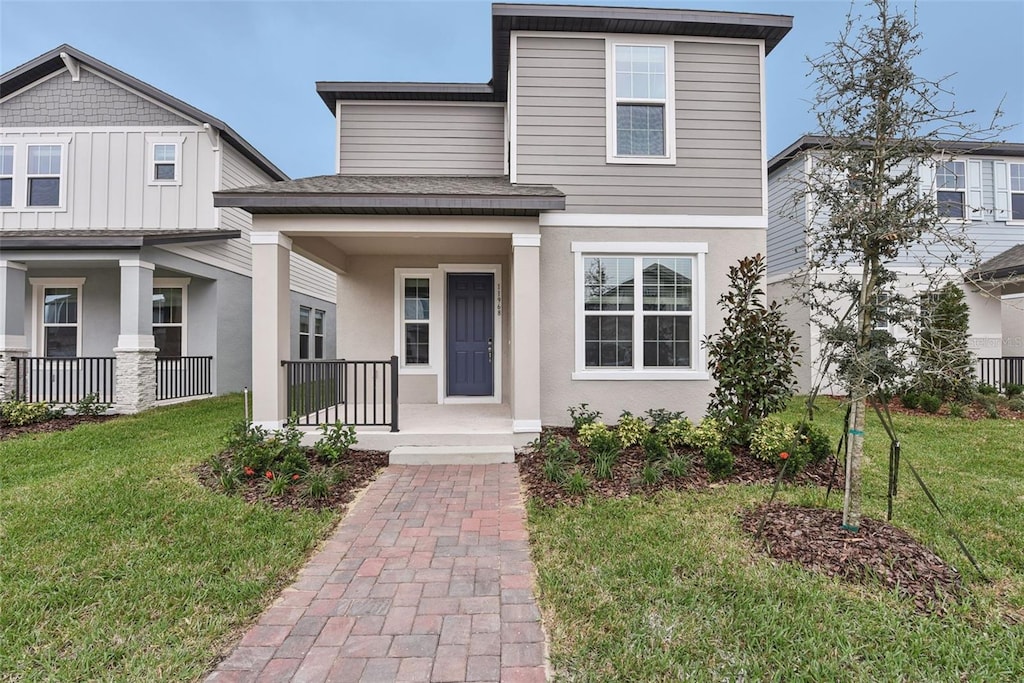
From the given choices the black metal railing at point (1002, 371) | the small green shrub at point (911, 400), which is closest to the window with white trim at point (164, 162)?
the small green shrub at point (911, 400)

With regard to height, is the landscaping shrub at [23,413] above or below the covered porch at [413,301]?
below

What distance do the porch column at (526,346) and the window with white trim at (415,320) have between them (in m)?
3.03

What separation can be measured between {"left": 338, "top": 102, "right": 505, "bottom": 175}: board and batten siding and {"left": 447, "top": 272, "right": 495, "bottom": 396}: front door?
2.15 m

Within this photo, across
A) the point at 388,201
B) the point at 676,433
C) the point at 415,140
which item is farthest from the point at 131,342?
the point at 676,433

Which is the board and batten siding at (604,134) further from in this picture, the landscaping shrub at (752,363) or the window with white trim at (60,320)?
the window with white trim at (60,320)

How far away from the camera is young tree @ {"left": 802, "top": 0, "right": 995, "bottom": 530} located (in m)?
3.24

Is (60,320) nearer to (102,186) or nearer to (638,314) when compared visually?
(102,186)

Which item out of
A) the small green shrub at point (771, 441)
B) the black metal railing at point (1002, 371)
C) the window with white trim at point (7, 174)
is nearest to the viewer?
the small green shrub at point (771, 441)

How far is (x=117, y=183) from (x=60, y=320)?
3.40m

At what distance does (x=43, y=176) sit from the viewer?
1079 cm

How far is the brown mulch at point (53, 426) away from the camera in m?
7.66

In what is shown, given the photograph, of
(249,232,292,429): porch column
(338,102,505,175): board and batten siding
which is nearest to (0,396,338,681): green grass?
(249,232,292,429): porch column

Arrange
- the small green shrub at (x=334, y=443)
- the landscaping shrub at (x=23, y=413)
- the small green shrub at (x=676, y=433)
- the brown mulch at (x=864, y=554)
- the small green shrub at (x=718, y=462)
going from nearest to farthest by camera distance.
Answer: the brown mulch at (x=864, y=554) < the small green shrub at (x=718, y=462) < the small green shrub at (x=334, y=443) < the small green shrub at (x=676, y=433) < the landscaping shrub at (x=23, y=413)

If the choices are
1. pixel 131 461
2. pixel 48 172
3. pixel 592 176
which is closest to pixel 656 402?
pixel 592 176
